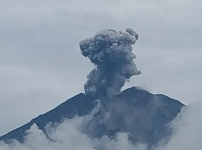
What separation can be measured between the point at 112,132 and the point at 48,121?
739 inches

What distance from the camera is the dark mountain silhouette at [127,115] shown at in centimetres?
16525

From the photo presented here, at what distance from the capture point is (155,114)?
171 metres

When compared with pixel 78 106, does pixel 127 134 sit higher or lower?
lower

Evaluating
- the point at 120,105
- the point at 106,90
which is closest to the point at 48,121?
the point at 120,105

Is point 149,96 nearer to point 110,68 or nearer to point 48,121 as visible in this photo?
point 48,121

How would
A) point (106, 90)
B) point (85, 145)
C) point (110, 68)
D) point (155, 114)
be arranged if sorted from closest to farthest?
point (110, 68) → point (106, 90) → point (85, 145) → point (155, 114)

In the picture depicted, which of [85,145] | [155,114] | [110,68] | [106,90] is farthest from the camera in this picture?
[155,114]

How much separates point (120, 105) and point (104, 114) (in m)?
4.67

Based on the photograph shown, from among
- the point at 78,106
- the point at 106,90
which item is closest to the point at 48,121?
the point at 78,106

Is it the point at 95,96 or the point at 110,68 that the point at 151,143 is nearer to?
the point at 95,96

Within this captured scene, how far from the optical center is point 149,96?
174750mm

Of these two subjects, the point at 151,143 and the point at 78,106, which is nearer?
the point at 151,143

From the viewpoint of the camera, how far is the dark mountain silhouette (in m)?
165

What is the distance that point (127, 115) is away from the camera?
564ft
